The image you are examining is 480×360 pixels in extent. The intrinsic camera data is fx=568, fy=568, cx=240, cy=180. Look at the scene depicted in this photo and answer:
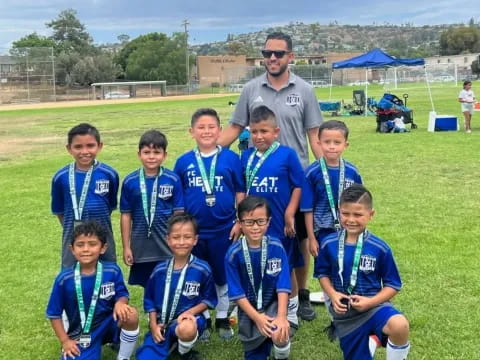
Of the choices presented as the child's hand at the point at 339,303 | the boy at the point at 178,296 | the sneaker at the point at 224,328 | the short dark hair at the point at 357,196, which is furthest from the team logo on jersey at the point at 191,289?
the short dark hair at the point at 357,196

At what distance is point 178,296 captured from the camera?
3771mm

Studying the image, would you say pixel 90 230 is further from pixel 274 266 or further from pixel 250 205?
pixel 274 266

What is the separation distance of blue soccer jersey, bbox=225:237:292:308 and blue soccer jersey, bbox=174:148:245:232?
18.6 inches

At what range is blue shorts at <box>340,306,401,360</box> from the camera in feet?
11.2

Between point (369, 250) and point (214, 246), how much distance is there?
125cm

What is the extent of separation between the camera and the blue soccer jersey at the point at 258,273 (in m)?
3.70

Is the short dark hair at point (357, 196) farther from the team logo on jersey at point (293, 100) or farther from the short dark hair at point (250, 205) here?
the team logo on jersey at point (293, 100)

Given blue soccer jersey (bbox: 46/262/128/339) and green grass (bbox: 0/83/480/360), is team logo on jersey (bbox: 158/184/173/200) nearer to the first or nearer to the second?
blue soccer jersey (bbox: 46/262/128/339)

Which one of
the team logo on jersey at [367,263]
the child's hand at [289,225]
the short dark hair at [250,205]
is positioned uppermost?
the short dark hair at [250,205]

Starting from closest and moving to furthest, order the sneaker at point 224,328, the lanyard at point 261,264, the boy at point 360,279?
the boy at point 360,279 < the lanyard at point 261,264 < the sneaker at point 224,328

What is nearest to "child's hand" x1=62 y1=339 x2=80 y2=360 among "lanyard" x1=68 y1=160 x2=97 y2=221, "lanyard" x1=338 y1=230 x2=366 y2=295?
"lanyard" x1=68 y1=160 x2=97 y2=221

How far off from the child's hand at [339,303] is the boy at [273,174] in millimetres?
585

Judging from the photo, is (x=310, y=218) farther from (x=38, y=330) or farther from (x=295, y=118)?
(x=38, y=330)

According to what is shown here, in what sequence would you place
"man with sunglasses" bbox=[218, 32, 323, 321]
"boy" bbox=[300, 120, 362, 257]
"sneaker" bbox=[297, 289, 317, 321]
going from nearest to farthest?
1. "boy" bbox=[300, 120, 362, 257]
2. "man with sunglasses" bbox=[218, 32, 323, 321]
3. "sneaker" bbox=[297, 289, 317, 321]
